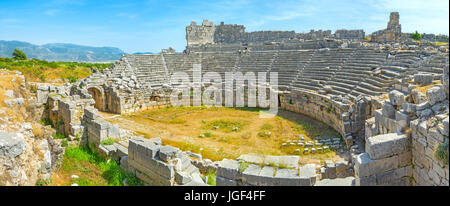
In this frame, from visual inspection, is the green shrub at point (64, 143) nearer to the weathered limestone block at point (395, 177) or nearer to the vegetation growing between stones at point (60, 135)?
the vegetation growing between stones at point (60, 135)

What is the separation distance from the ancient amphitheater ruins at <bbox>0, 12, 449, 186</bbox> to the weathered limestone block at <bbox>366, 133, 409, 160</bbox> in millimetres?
18

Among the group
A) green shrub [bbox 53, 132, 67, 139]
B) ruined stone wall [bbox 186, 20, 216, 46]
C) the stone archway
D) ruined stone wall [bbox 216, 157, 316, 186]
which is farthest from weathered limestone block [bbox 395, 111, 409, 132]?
ruined stone wall [bbox 186, 20, 216, 46]

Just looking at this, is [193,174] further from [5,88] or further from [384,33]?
[384,33]

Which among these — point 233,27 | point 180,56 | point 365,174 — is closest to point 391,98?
point 365,174

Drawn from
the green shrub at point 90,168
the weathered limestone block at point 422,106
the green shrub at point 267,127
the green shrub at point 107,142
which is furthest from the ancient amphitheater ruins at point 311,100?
the green shrub at point 267,127

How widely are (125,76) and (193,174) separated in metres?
14.1

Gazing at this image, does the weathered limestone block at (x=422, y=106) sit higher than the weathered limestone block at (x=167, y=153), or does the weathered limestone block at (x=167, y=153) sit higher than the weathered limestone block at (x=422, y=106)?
the weathered limestone block at (x=422, y=106)

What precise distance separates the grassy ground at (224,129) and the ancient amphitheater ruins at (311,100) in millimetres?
1015

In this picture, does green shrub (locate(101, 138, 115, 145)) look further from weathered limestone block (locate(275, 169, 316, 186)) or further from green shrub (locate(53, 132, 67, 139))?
weathered limestone block (locate(275, 169, 316, 186))

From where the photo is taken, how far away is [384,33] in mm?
22750

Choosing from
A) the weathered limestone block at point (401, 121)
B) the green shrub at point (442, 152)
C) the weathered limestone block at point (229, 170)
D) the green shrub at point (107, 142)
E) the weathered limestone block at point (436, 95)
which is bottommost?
the green shrub at point (107, 142)

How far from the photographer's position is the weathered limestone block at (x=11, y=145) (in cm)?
566

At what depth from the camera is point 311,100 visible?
49.8 feet

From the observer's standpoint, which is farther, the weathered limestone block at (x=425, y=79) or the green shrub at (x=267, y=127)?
the green shrub at (x=267, y=127)
